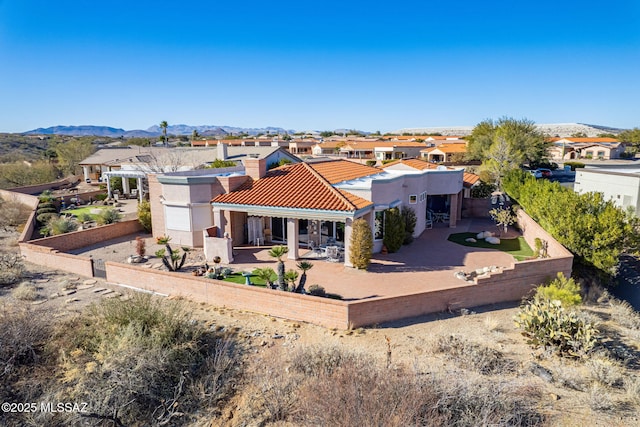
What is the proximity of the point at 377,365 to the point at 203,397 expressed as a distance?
533 cm

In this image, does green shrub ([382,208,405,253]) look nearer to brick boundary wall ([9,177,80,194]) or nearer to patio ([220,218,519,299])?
patio ([220,218,519,299])

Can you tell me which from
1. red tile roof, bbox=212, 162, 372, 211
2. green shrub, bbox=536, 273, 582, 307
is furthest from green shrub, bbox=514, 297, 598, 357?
red tile roof, bbox=212, 162, 372, 211

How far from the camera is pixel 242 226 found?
91.3 feet

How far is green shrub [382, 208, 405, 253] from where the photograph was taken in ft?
83.5

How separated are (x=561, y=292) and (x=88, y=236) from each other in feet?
93.9

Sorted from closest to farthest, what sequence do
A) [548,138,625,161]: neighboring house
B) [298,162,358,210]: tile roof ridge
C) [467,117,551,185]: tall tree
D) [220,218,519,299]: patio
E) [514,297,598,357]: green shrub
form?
[514,297,598,357]: green shrub → [220,218,519,299]: patio → [298,162,358,210]: tile roof ridge → [467,117,551,185]: tall tree → [548,138,625,161]: neighboring house

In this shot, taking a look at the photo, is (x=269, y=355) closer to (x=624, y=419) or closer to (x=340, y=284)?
(x=340, y=284)

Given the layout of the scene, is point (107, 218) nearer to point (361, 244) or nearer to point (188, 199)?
point (188, 199)

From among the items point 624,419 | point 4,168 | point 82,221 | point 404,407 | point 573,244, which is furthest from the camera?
point 4,168

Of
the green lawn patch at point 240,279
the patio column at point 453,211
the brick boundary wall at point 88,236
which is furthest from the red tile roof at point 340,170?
the brick boundary wall at point 88,236

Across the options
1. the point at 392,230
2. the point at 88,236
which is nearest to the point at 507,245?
the point at 392,230

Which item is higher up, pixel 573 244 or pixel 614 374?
pixel 573 244

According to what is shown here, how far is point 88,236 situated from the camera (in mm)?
27938

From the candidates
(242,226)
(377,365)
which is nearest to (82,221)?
(242,226)
